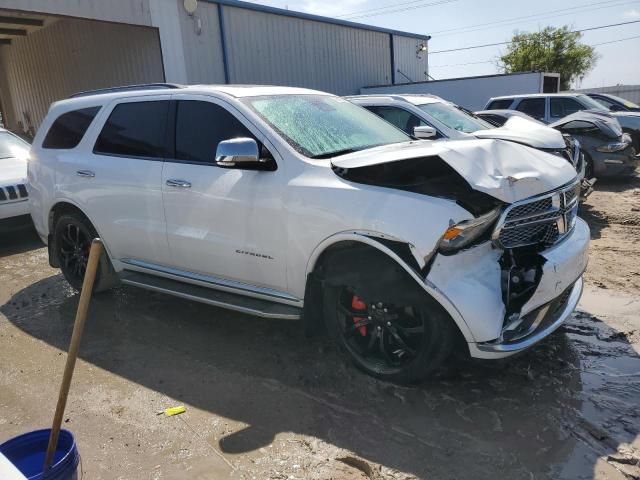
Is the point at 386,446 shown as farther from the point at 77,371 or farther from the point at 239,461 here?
the point at 77,371

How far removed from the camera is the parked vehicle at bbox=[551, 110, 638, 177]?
962 cm

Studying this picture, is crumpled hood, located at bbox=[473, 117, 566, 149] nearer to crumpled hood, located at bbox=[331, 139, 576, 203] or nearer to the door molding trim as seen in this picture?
crumpled hood, located at bbox=[331, 139, 576, 203]

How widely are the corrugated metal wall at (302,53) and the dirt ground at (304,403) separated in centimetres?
1170

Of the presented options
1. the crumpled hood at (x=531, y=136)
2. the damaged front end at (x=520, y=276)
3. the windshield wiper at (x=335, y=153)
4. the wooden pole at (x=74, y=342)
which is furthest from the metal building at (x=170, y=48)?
the damaged front end at (x=520, y=276)

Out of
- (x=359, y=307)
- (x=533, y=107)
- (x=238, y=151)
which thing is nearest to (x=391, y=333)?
(x=359, y=307)

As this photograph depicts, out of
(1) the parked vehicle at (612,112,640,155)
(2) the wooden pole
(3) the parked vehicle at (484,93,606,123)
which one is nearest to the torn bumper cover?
(2) the wooden pole

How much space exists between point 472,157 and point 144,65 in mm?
12358

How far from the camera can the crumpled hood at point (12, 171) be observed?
755 cm

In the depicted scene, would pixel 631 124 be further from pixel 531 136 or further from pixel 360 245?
pixel 360 245

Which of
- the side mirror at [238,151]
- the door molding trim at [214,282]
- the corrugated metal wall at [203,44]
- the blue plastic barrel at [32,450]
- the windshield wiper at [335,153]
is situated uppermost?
the corrugated metal wall at [203,44]

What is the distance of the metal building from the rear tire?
6.64m

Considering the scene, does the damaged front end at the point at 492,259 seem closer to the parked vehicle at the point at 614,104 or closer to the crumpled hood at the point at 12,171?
the crumpled hood at the point at 12,171

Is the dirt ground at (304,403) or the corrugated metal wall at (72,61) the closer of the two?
the dirt ground at (304,403)

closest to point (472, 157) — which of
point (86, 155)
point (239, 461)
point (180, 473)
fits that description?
point (239, 461)
